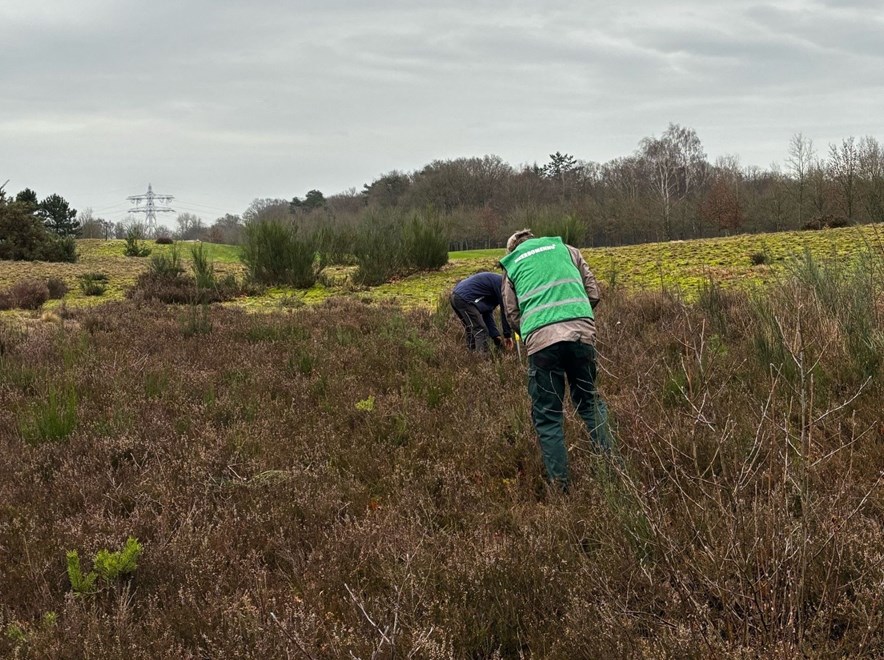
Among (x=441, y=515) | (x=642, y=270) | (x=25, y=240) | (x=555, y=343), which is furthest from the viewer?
(x=25, y=240)

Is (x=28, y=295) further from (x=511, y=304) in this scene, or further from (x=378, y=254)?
(x=511, y=304)

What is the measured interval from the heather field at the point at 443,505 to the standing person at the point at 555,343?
0.60 feet

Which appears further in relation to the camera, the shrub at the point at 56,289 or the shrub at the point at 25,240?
the shrub at the point at 25,240

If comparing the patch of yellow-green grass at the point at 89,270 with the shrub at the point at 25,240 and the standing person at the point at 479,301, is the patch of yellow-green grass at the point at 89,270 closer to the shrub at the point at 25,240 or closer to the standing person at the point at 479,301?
the shrub at the point at 25,240

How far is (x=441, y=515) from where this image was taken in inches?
133

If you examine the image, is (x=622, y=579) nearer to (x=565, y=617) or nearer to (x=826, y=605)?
(x=565, y=617)

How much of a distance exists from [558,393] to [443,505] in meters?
1.06

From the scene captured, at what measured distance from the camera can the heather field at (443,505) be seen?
2127mm

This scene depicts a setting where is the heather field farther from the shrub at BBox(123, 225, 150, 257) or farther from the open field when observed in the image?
the shrub at BBox(123, 225, 150, 257)

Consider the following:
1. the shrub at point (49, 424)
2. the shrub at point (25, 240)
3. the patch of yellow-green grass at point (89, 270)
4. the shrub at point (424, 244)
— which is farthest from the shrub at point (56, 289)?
the shrub at point (49, 424)

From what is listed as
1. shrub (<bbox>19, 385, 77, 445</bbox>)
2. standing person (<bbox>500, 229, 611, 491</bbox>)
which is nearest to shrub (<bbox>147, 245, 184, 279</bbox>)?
shrub (<bbox>19, 385, 77, 445</bbox>)

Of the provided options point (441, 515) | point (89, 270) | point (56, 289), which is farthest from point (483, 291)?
point (89, 270)

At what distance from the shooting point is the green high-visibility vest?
154 inches

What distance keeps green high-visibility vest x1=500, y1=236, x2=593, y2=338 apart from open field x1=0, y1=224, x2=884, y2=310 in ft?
20.0
